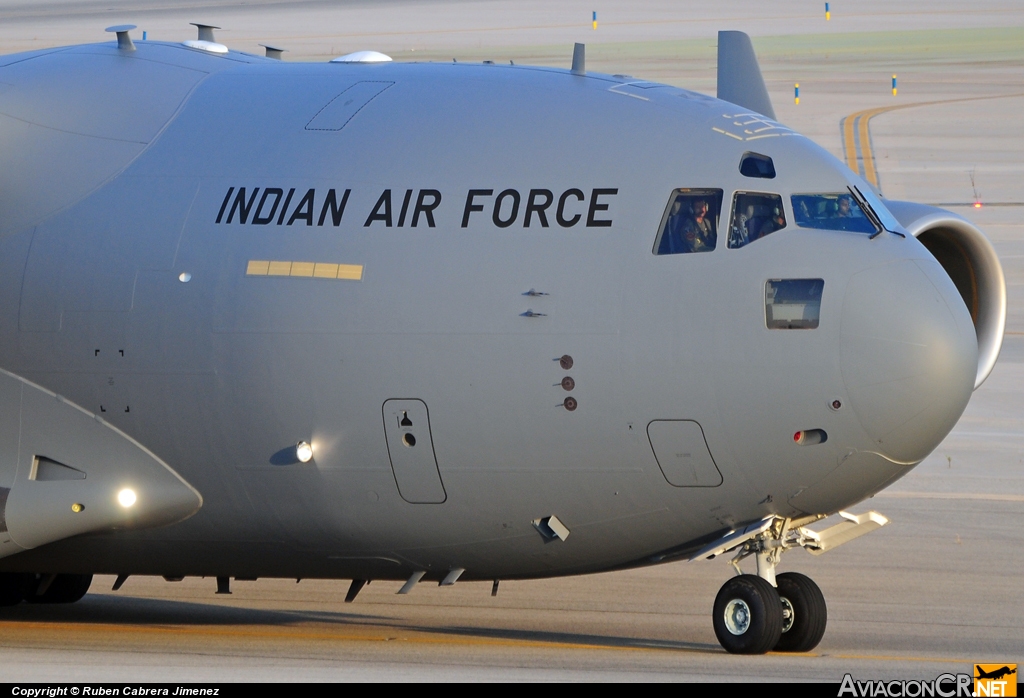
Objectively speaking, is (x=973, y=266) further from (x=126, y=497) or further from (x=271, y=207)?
(x=126, y=497)

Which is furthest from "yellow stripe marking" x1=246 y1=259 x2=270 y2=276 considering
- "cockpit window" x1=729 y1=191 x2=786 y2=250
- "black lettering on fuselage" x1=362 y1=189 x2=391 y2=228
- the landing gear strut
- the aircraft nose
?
the aircraft nose

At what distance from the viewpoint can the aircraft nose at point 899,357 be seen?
12.2 m

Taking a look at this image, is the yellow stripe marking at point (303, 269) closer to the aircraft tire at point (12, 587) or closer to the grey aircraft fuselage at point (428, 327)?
the grey aircraft fuselage at point (428, 327)

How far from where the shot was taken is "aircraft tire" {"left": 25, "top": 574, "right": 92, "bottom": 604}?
17.7 meters

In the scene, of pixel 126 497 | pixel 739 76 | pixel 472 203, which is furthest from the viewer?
pixel 739 76

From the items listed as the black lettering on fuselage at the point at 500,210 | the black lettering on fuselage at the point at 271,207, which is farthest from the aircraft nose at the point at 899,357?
the black lettering on fuselage at the point at 271,207

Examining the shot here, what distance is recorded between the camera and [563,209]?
1287cm

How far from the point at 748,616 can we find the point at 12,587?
8.21m

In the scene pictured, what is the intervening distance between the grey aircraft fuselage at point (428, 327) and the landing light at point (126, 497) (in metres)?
0.18

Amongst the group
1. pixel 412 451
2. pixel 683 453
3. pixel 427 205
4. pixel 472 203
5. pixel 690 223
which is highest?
pixel 427 205

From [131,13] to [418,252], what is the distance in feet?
221

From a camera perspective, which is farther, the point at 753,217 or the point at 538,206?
the point at 538,206

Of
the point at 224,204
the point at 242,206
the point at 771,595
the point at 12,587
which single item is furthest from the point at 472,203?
the point at 12,587

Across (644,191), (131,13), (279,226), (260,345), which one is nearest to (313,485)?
(260,345)
